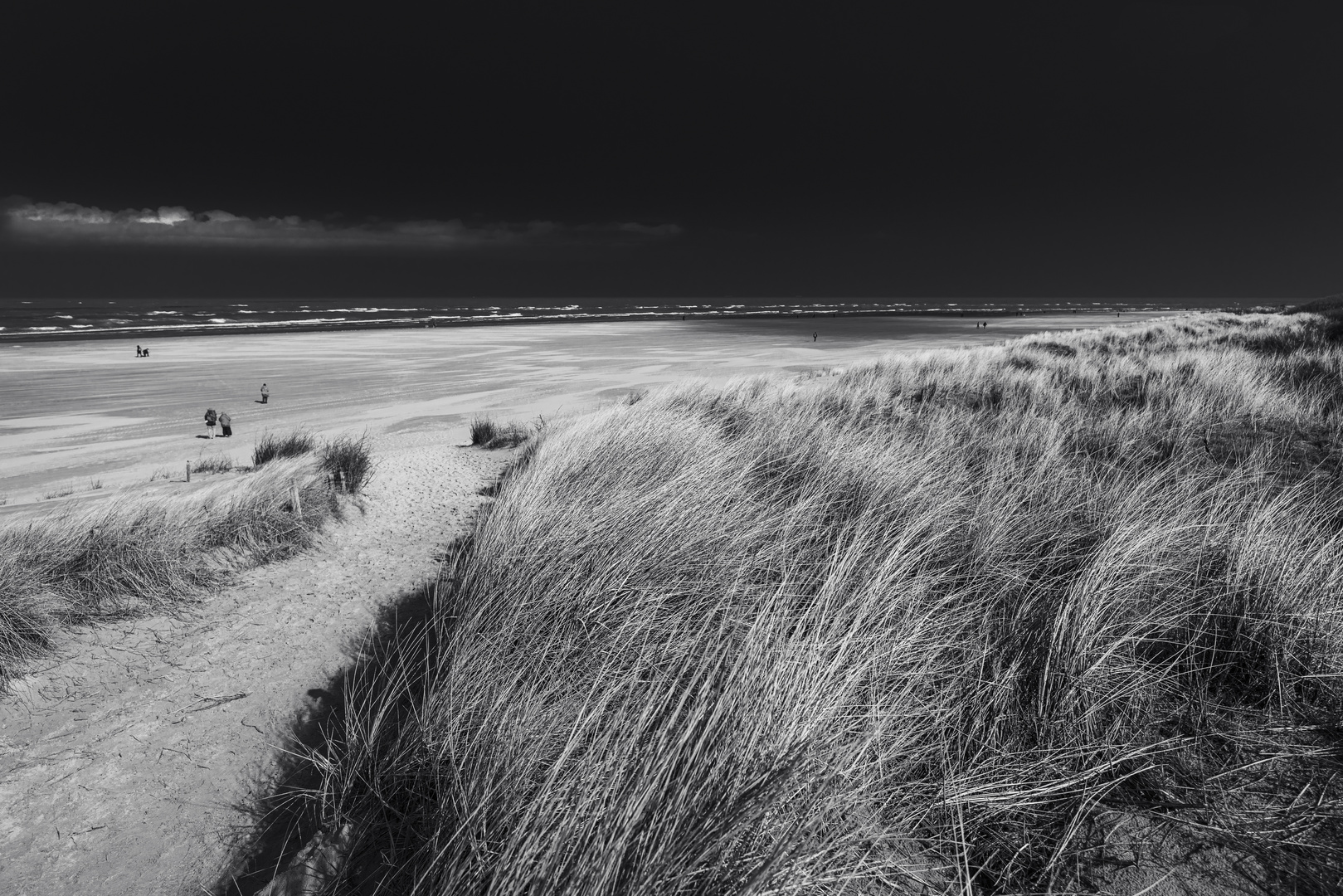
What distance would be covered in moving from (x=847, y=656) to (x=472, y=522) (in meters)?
4.44

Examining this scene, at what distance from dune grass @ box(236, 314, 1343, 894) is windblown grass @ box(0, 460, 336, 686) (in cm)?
174

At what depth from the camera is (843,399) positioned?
999 centimetres

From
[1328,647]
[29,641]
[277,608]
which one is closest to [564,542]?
[277,608]


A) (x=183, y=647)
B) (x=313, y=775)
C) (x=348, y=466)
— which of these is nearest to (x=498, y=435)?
(x=348, y=466)

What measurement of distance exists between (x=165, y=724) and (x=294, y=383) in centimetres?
2131

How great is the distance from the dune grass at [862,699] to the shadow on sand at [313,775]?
4 centimetres

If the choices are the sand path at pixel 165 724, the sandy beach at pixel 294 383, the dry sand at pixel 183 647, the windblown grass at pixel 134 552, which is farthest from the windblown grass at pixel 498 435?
the sand path at pixel 165 724

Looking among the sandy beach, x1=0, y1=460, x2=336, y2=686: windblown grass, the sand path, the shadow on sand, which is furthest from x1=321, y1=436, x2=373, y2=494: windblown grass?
the sandy beach

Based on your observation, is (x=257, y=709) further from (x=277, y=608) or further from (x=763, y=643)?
(x=763, y=643)

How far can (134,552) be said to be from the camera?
175 inches

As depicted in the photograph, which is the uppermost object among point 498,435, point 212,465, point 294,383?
point 294,383

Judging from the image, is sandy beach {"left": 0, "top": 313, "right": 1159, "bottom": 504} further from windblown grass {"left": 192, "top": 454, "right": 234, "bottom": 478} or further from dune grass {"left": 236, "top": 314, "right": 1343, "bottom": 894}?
dune grass {"left": 236, "top": 314, "right": 1343, "bottom": 894}

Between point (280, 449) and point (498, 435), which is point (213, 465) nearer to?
point (280, 449)

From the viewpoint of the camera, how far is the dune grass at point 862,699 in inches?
A: 78.1
